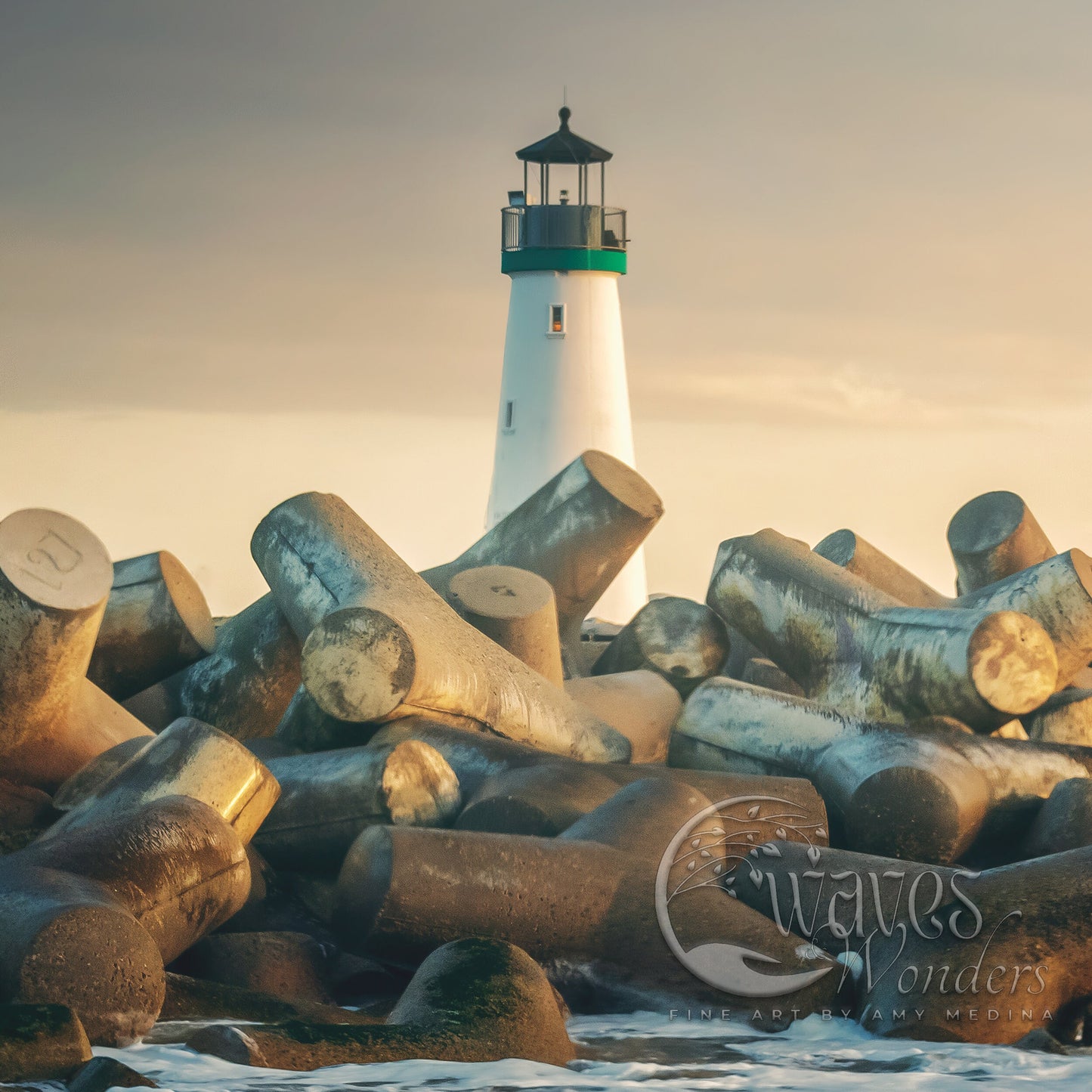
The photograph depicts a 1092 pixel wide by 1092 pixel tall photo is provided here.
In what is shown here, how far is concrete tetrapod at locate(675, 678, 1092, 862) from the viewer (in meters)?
6.95

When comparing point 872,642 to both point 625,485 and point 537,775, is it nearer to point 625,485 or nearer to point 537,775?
point 625,485

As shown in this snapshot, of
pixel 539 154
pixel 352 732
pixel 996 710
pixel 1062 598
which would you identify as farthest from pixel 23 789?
pixel 539 154

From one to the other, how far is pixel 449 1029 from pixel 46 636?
304cm

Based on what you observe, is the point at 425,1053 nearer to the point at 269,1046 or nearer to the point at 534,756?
the point at 269,1046

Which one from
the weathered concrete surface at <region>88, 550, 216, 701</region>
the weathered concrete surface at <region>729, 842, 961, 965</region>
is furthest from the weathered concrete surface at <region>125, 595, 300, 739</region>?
the weathered concrete surface at <region>729, 842, 961, 965</region>

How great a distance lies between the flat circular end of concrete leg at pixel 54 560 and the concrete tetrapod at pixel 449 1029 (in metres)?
2.70

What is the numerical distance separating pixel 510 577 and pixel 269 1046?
5.03 m

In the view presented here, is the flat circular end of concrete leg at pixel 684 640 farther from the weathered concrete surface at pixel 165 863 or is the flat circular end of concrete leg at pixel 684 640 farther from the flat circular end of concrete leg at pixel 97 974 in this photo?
the flat circular end of concrete leg at pixel 97 974

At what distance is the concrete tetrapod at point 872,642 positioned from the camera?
8375mm

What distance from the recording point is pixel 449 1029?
4.56 meters

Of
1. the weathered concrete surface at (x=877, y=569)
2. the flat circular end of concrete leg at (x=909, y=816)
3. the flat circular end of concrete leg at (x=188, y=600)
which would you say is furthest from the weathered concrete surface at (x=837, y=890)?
the weathered concrete surface at (x=877, y=569)

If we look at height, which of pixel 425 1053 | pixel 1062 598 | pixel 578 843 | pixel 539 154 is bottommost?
pixel 425 1053

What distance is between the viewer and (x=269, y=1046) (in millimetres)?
4461

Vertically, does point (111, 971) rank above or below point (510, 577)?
below
